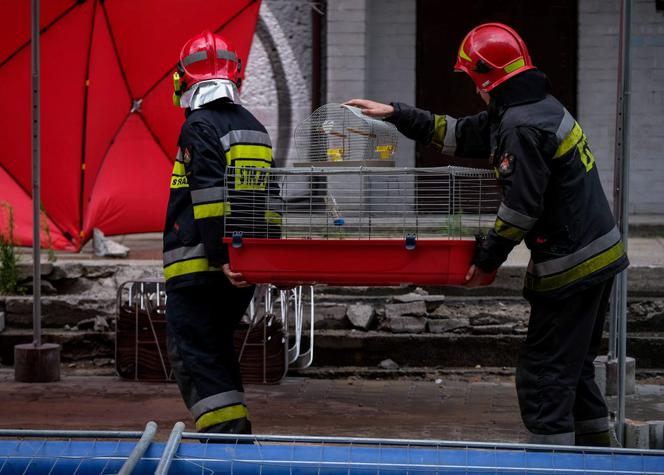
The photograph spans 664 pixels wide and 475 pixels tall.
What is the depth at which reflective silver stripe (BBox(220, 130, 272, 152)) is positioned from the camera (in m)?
5.08

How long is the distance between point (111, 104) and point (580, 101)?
4736mm

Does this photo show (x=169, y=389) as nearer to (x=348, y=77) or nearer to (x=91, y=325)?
(x=91, y=325)

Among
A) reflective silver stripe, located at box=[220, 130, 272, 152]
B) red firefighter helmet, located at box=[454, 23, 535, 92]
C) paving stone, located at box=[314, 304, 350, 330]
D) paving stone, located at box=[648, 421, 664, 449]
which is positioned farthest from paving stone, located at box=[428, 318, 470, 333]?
red firefighter helmet, located at box=[454, 23, 535, 92]

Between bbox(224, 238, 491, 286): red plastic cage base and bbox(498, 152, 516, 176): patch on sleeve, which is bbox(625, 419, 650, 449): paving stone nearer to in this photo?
bbox(224, 238, 491, 286): red plastic cage base

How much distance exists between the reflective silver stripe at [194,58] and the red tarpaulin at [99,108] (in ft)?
14.0

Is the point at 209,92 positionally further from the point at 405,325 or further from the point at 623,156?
the point at 405,325

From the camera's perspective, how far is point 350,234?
191 inches

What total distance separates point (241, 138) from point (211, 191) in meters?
0.34

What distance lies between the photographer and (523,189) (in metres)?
4.51

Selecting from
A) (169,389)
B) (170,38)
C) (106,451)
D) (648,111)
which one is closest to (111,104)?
(170,38)

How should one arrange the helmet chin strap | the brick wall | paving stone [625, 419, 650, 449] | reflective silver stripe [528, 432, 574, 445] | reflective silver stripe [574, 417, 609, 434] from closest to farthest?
reflective silver stripe [528, 432, 574, 445], reflective silver stripe [574, 417, 609, 434], the helmet chin strap, paving stone [625, 419, 650, 449], the brick wall

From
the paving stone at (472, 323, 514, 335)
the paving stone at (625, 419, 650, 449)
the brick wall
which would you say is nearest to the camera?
the paving stone at (625, 419, 650, 449)

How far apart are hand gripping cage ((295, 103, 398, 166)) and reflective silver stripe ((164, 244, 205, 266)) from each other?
29.5 inches

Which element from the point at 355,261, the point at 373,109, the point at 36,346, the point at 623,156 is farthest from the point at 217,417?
the point at 36,346
